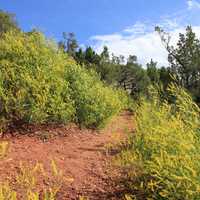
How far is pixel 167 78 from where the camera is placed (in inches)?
680

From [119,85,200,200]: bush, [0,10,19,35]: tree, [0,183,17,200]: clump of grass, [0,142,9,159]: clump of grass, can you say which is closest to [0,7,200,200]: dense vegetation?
[119,85,200,200]: bush

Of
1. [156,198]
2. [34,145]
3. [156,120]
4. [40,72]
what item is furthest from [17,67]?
[156,198]

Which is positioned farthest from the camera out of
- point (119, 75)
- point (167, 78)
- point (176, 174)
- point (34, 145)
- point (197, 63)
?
point (119, 75)

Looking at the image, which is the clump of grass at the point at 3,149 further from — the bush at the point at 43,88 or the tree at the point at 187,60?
the tree at the point at 187,60

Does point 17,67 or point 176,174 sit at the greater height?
point 17,67

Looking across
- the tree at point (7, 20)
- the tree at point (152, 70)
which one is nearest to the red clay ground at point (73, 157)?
the tree at point (152, 70)

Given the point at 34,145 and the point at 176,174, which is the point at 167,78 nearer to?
the point at 34,145

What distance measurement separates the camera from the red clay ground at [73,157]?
4.95 meters

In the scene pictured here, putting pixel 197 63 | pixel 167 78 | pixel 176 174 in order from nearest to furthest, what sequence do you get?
pixel 176 174 → pixel 197 63 → pixel 167 78

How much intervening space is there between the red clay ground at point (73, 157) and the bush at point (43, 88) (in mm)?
298

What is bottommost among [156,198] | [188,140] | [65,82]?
[156,198]

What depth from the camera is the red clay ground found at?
495cm

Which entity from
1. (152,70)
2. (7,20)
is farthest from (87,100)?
(7,20)

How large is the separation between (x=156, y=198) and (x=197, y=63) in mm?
9516
